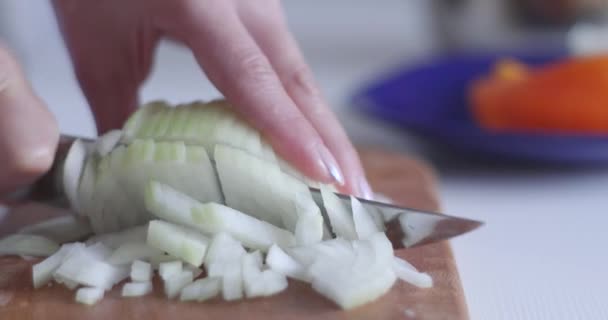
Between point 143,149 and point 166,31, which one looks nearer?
point 143,149

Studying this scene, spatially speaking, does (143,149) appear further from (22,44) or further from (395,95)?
(22,44)

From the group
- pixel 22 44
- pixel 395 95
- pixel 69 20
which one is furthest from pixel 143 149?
pixel 22 44

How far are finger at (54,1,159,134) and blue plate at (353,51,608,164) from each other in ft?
1.69

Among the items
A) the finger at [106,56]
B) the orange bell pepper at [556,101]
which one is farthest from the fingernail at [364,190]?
the orange bell pepper at [556,101]

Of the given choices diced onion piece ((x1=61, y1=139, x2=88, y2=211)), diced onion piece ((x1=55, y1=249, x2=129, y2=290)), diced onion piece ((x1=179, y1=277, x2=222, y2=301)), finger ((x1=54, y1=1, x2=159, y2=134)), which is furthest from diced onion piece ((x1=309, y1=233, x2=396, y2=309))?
finger ((x1=54, y1=1, x2=159, y2=134))

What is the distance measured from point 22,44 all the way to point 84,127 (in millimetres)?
902

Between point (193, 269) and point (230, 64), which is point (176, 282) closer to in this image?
point (193, 269)

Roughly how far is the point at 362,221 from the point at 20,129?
387mm

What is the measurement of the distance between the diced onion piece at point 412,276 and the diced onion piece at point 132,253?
0.26m

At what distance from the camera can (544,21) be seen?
7.65 feet

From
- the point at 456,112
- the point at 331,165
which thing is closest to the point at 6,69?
the point at 331,165

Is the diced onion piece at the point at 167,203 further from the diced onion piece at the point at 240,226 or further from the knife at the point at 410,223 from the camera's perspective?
the knife at the point at 410,223

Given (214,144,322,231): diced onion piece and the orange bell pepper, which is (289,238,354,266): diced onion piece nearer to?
(214,144,322,231): diced onion piece

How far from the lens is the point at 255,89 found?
102 cm
